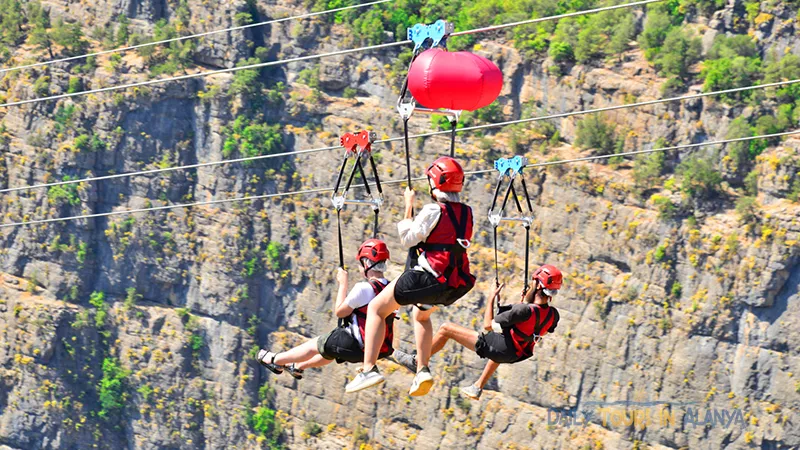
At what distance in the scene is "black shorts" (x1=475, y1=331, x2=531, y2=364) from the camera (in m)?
17.8

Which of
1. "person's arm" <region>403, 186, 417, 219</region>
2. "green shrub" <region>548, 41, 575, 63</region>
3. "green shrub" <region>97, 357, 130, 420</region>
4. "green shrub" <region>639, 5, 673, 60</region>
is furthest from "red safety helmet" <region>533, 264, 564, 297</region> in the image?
"green shrub" <region>97, 357, 130, 420</region>

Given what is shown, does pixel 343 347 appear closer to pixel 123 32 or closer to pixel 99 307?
pixel 99 307

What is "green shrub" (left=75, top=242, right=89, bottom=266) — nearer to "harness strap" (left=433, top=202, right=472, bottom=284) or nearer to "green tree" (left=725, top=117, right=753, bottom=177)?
"green tree" (left=725, top=117, right=753, bottom=177)

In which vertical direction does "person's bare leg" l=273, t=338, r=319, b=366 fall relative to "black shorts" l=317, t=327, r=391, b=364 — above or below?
below

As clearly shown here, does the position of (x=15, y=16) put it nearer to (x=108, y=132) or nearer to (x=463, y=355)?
(x=108, y=132)

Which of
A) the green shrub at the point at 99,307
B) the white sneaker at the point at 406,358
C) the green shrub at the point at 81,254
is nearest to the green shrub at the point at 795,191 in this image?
the green shrub at the point at 99,307

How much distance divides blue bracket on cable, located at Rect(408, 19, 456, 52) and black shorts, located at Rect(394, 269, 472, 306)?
233 centimetres

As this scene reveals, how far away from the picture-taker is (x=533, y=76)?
42000mm

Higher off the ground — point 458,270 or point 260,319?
point 458,270

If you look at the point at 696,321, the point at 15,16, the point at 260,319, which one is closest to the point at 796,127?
the point at 696,321

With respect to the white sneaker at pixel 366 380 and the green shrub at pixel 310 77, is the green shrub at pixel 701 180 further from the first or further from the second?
the white sneaker at pixel 366 380

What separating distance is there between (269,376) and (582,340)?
9.39 metres

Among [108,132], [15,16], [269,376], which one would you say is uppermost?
[15,16]

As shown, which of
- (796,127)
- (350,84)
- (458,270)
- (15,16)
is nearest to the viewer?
(458,270)
